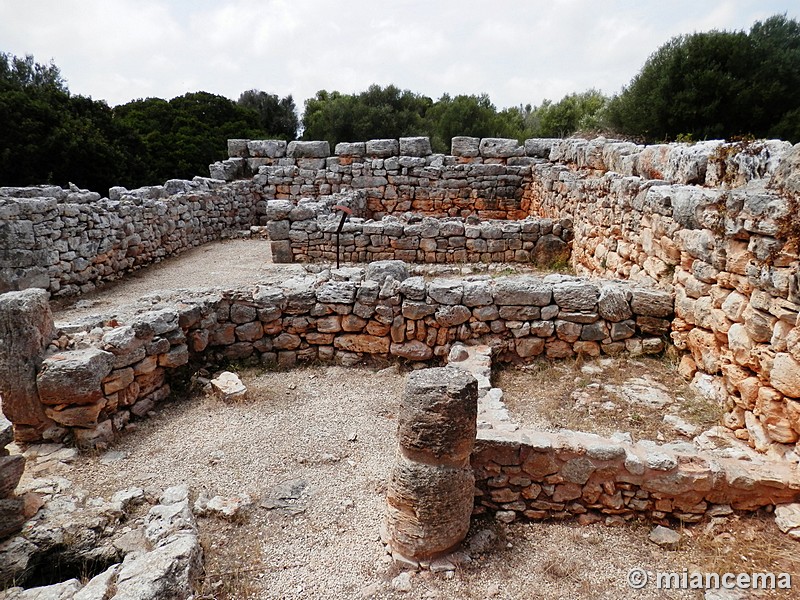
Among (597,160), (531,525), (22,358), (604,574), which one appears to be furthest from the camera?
(597,160)

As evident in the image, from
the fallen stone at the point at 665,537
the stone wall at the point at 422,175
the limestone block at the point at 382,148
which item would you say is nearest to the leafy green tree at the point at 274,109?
the stone wall at the point at 422,175

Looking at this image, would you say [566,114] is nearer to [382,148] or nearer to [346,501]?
[382,148]

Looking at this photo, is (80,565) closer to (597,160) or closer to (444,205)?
(597,160)

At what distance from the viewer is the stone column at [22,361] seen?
456 cm

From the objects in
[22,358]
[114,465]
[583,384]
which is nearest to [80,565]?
[114,465]

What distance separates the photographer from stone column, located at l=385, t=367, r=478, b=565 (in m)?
3.61

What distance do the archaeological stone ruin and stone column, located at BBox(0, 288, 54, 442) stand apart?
0.02m

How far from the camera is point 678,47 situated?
53.8ft

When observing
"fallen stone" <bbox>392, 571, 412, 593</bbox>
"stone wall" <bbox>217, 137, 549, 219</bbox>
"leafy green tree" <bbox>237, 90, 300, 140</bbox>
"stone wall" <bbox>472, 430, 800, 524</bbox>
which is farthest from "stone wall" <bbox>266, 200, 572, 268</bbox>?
"leafy green tree" <bbox>237, 90, 300, 140</bbox>

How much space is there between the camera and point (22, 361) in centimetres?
461

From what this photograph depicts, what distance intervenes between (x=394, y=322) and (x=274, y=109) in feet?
120

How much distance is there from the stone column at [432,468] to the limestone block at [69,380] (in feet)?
10.1

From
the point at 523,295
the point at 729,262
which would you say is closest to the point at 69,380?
the point at 523,295

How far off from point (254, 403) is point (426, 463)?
2.82 meters
